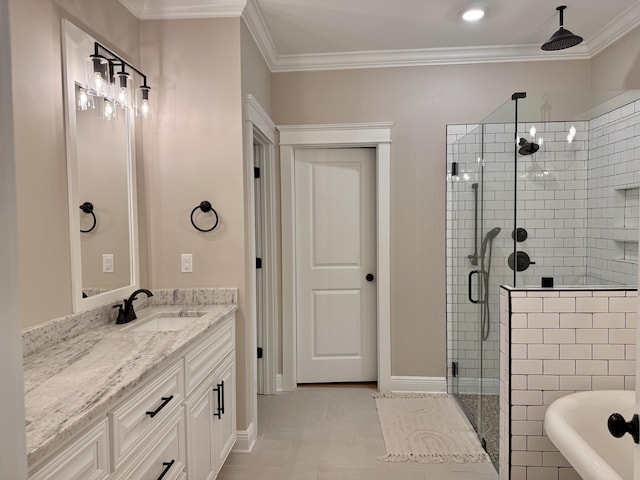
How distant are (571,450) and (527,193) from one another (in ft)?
3.89

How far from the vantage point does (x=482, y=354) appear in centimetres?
288

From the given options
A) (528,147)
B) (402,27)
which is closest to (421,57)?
(402,27)

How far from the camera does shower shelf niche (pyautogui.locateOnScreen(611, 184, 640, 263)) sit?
2010 millimetres

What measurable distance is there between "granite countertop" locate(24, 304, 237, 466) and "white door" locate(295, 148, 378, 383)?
5.31 ft

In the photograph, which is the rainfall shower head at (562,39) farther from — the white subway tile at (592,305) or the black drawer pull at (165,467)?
the black drawer pull at (165,467)

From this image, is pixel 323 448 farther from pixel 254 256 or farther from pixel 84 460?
pixel 84 460

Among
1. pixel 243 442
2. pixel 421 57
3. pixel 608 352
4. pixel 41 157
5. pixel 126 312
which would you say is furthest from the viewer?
pixel 421 57

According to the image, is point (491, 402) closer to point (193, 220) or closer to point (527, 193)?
point (527, 193)

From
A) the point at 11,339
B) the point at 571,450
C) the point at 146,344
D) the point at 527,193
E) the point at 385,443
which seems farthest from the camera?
the point at 385,443

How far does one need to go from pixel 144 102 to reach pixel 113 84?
0.18m

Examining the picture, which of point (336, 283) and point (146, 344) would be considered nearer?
point (146, 344)

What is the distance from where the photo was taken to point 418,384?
11.8 feet

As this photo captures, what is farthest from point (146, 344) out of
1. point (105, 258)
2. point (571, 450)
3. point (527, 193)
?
point (527, 193)

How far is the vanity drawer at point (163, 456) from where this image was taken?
4.76 ft
